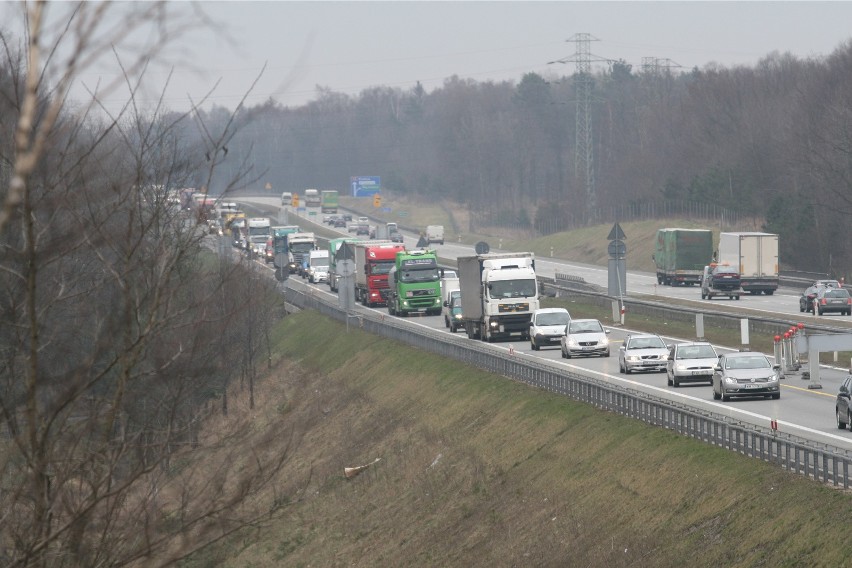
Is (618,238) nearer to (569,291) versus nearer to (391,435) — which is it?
(391,435)

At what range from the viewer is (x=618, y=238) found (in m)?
54.4

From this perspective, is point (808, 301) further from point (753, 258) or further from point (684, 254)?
point (684, 254)

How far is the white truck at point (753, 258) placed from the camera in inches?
3044

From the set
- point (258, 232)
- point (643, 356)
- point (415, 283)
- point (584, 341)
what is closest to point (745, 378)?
point (643, 356)

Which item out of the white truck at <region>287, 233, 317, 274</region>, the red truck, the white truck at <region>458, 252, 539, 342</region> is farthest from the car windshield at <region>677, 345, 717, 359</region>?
the white truck at <region>287, 233, 317, 274</region>

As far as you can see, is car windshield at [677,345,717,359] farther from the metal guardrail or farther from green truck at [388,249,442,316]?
green truck at [388,249,442,316]

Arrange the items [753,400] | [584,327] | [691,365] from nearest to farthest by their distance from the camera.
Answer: [753,400]
[691,365]
[584,327]

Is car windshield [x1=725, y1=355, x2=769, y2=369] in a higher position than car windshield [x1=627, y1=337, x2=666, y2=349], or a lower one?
higher

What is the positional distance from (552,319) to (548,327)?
0.49 meters

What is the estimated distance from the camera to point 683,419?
95.8 feet

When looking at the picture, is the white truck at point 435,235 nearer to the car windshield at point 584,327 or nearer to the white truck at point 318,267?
the white truck at point 318,267

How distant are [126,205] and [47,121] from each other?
122 inches

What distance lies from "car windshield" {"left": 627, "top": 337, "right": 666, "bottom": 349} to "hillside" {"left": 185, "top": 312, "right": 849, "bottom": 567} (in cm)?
382

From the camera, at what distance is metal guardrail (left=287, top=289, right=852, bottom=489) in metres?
22.9
